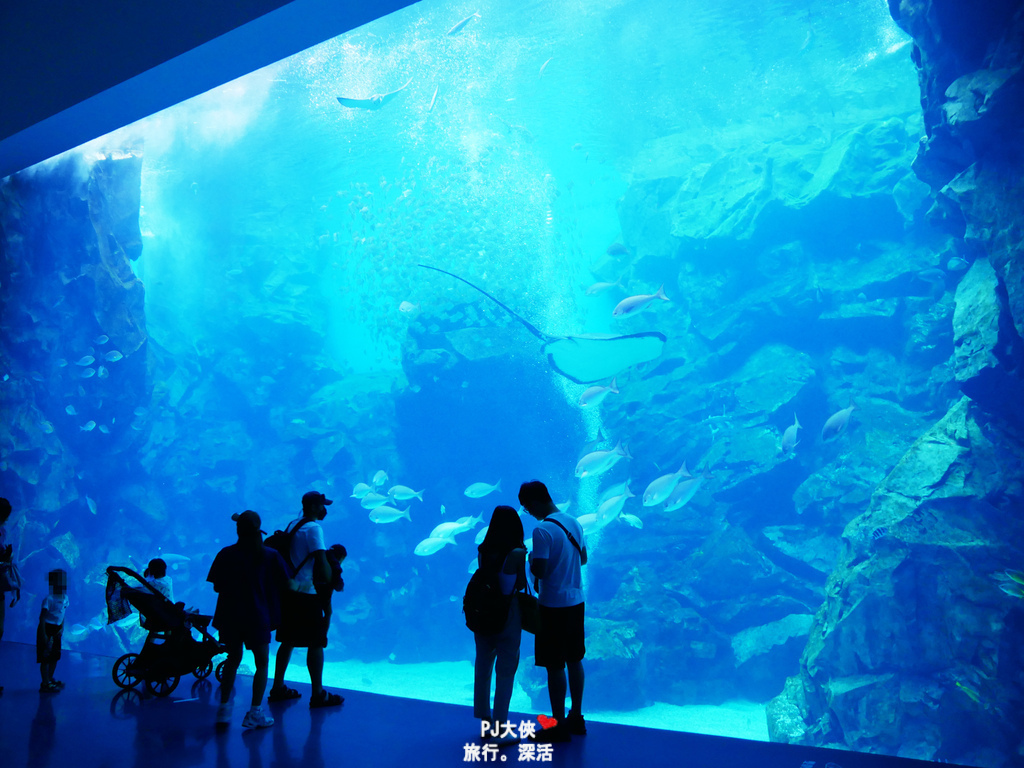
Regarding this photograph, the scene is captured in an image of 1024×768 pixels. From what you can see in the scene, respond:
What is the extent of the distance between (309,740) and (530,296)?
701 inches

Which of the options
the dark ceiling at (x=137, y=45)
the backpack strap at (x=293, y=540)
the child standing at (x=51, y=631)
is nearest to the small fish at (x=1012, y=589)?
the backpack strap at (x=293, y=540)

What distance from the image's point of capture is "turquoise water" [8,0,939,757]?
43.1 feet

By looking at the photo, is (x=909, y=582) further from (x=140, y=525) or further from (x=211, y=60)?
(x=140, y=525)

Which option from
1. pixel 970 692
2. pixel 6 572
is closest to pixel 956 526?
pixel 970 692

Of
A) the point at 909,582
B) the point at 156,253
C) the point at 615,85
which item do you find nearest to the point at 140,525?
the point at 156,253

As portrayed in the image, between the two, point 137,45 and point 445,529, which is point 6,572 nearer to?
point 137,45

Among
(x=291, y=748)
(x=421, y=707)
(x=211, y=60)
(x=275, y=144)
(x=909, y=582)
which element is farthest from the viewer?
(x=275, y=144)

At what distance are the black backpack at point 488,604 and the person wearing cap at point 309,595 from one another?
104 centimetres

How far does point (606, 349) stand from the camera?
46.1ft

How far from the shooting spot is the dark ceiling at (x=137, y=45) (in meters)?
3.61

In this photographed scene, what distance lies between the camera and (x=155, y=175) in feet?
76.5

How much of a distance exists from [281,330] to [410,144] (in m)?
9.33

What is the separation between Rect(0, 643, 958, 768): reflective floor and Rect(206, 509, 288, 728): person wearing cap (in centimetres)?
16

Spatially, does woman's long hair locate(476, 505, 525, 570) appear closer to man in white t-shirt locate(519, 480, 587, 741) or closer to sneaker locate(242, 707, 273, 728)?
man in white t-shirt locate(519, 480, 587, 741)
